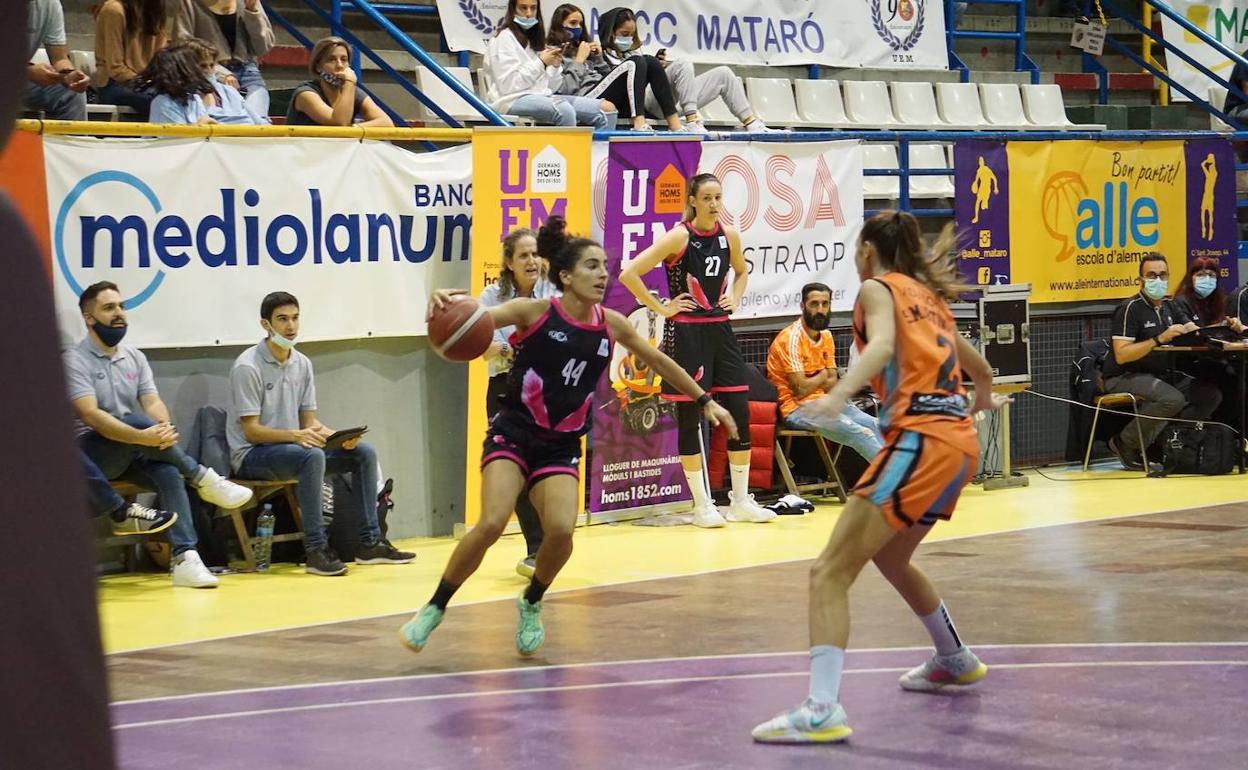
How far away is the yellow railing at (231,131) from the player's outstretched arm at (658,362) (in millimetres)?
3279

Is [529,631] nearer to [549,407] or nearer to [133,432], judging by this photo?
[549,407]

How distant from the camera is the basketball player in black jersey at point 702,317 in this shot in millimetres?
11297

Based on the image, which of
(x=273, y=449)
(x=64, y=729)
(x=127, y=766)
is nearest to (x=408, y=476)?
(x=273, y=449)

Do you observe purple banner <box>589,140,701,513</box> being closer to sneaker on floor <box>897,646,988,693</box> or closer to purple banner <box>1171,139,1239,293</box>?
sneaker on floor <box>897,646,988,693</box>

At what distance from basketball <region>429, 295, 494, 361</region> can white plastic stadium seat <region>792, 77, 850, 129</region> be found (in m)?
8.70

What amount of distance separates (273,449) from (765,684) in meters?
4.08

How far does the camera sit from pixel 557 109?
1234cm

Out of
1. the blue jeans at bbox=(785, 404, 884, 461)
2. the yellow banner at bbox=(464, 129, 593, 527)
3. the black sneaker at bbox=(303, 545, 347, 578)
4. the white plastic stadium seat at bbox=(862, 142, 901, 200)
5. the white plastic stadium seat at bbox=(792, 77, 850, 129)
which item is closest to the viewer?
the black sneaker at bbox=(303, 545, 347, 578)

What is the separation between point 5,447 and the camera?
2.07 feet

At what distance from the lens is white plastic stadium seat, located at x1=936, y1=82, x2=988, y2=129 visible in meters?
16.5

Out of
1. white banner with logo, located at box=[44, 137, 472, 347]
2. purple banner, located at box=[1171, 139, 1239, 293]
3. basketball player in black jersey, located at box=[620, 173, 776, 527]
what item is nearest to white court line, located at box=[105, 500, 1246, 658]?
basketball player in black jersey, located at box=[620, 173, 776, 527]

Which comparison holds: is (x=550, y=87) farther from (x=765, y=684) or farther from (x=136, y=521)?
(x=765, y=684)

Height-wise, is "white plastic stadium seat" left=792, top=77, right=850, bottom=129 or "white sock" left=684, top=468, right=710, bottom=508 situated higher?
"white plastic stadium seat" left=792, top=77, right=850, bottom=129

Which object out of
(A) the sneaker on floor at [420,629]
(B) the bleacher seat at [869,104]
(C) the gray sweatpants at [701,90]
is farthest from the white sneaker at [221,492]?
(B) the bleacher seat at [869,104]
